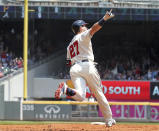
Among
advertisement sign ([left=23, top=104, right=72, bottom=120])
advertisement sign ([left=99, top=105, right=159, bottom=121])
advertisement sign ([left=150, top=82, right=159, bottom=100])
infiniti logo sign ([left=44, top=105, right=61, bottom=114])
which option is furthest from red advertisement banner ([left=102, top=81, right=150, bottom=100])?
infiniti logo sign ([left=44, top=105, right=61, bottom=114])

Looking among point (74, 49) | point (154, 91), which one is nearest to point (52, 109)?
point (154, 91)

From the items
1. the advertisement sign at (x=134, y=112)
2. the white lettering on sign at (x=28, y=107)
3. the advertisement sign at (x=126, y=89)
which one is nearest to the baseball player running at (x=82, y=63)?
the advertisement sign at (x=134, y=112)

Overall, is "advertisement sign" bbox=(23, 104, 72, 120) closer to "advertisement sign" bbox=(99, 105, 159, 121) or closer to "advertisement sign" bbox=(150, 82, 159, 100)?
"advertisement sign" bbox=(99, 105, 159, 121)

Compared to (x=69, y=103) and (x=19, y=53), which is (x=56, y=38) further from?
(x=69, y=103)

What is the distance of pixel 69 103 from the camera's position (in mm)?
16625

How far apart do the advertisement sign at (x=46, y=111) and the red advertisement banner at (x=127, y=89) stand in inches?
145

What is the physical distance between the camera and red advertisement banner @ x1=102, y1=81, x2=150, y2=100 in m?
19.9

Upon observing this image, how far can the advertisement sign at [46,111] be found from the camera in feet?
54.2

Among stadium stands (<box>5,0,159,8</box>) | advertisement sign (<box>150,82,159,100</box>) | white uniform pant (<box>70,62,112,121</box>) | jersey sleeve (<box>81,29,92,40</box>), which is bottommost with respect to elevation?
advertisement sign (<box>150,82,159,100</box>)

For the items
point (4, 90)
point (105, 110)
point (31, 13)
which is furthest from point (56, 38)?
point (105, 110)

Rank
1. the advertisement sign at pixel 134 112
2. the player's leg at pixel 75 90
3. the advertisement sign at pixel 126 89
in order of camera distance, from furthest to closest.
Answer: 1. the advertisement sign at pixel 126 89
2. the advertisement sign at pixel 134 112
3. the player's leg at pixel 75 90

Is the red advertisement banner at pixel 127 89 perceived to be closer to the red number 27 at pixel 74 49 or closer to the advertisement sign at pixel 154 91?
the advertisement sign at pixel 154 91

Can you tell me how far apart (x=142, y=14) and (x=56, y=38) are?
19.3 feet

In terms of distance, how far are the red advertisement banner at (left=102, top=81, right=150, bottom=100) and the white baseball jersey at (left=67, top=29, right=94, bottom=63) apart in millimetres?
10993
